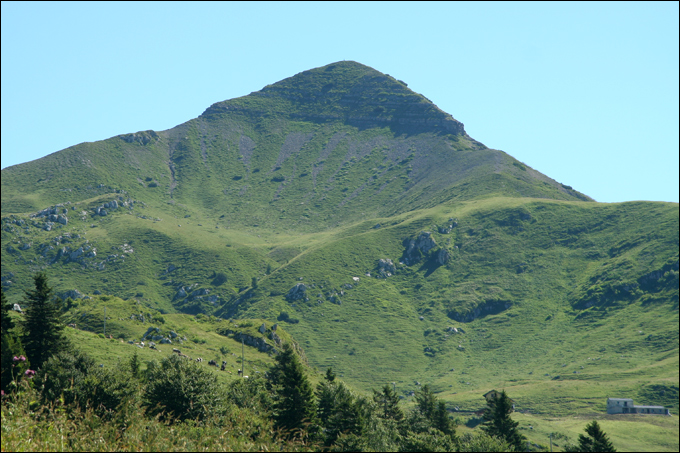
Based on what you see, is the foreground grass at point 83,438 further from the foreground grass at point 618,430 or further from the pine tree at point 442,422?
the foreground grass at point 618,430

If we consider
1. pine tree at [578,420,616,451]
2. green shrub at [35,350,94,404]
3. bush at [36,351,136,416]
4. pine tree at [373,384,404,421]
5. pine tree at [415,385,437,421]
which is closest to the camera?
bush at [36,351,136,416]

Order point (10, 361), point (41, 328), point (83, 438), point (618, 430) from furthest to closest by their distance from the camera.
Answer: point (618, 430) < point (41, 328) < point (10, 361) < point (83, 438)

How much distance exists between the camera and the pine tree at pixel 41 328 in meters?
65.4

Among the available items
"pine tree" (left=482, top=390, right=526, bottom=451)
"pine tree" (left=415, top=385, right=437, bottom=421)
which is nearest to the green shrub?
"pine tree" (left=415, top=385, right=437, bottom=421)

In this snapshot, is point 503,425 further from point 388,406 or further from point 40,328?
point 40,328

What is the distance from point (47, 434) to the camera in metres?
25.1

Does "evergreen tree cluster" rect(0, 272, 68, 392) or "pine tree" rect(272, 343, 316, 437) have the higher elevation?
"evergreen tree cluster" rect(0, 272, 68, 392)

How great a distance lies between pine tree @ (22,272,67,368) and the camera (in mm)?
65375

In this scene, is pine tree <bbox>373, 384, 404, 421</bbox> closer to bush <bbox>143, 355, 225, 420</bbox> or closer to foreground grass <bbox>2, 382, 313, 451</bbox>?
bush <bbox>143, 355, 225, 420</bbox>

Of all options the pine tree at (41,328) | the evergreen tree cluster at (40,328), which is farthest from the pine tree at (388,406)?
the pine tree at (41,328)

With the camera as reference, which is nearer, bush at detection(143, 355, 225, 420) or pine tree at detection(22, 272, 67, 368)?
bush at detection(143, 355, 225, 420)

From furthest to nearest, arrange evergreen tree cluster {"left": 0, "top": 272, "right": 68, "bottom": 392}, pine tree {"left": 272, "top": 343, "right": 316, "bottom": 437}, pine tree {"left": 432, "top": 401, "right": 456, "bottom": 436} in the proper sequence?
pine tree {"left": 432, "top": 401, "right": 456, "bottom": 436} < evergreen tree cluster {"left": 0, "top": 272, "right": 68, "bottom": 392} < pine tree {"left": 272, "top": 343, "right": 316, "bottom": 437}

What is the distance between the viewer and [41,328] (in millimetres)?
66312

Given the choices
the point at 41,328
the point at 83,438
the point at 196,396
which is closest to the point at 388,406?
the point at 196,396
